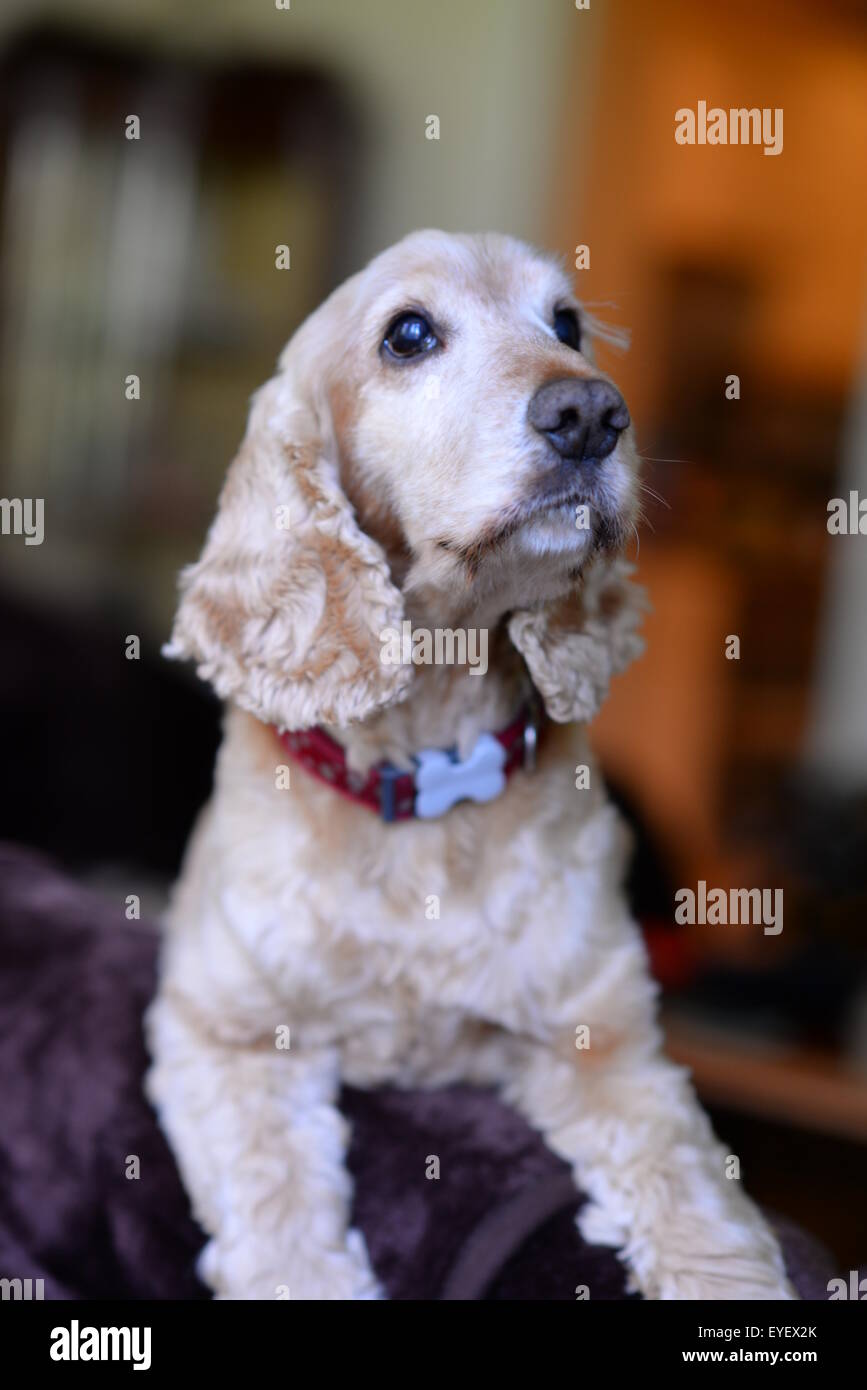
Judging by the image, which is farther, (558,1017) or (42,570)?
(42,570)

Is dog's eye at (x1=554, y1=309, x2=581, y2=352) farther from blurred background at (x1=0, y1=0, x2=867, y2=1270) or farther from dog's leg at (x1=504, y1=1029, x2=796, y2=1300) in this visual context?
blurred background at (x1=0, y1=0, x2=867, y2=1270)

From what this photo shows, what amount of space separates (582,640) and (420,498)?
0.22 meters

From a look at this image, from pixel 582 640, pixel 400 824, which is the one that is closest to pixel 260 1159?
pixel 400 824

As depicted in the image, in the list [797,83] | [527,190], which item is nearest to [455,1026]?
[527,190]

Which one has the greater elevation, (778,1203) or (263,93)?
(263,93)

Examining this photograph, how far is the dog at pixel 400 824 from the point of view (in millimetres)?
1272

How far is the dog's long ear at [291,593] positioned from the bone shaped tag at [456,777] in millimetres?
128

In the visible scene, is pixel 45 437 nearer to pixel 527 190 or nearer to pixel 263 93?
pixel 263 93

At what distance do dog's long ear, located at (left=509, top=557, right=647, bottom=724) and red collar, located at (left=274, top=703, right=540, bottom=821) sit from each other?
0.27 ft

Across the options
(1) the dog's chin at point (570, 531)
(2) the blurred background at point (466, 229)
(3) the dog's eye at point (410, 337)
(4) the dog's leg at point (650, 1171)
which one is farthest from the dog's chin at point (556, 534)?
(2) the blurred background at point (466, 229)

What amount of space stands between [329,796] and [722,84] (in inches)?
135

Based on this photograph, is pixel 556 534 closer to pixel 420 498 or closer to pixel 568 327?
pixel 420 498

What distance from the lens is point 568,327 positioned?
146 cm

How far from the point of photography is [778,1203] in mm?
2590
